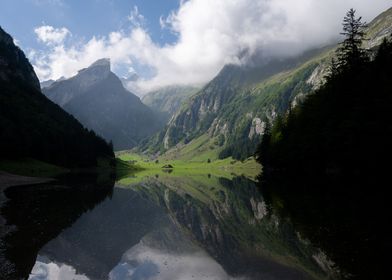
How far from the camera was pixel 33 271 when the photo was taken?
21094mm

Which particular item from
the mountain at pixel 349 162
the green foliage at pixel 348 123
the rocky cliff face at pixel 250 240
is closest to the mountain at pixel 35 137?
the rocky cliff face at pixel 250 240

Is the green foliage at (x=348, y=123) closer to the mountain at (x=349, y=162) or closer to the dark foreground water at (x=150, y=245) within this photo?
the mountain at (x=349, y=162)

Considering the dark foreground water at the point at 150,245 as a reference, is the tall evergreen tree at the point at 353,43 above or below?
above

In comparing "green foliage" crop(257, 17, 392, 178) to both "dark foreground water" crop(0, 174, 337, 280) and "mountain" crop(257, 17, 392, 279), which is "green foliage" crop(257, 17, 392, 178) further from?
"dark foreground water" crop(0, 174, 337, 280)

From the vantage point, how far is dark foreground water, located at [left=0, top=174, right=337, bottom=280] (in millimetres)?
22266

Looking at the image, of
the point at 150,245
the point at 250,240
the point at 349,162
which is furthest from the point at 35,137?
the point at 250,240

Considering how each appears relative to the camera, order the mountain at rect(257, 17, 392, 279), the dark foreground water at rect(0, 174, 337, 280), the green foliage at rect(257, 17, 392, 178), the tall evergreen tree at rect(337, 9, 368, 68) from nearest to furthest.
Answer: the dark foreground water at rect(0, 174, 337, 280) → the mountain at rect(257, 17, 392, 279) → the green foliage at rect(257, 17, 392, 178) → the tall evergreen tree at rect(337, 9, 368, 68)

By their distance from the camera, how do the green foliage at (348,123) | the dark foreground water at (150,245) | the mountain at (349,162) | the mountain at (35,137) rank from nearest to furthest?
the dark foreground water at (150,245) < the mountain at (349,162) < the green foliage at (348,123) < the mountain at (35,137)

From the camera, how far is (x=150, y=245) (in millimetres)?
32188

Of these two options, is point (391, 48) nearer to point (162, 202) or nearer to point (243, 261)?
point (162, 202)

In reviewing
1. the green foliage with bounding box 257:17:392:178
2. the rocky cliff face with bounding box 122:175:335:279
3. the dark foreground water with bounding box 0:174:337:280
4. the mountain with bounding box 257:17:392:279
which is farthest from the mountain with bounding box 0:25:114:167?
the green foliage with bounding box 257:17:392:178

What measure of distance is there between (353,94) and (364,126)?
12.9 metres

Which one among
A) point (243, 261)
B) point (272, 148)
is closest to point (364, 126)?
point (243, 261)

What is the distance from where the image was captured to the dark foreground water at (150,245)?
22.3m
